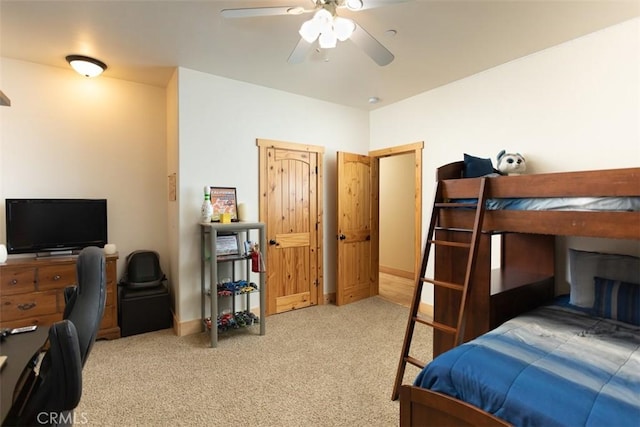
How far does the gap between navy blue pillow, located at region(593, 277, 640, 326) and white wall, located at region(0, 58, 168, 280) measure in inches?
170

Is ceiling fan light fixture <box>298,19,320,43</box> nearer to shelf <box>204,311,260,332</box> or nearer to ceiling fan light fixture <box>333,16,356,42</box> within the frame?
ceiling fan light fixture <box>333,16,356,42</box>

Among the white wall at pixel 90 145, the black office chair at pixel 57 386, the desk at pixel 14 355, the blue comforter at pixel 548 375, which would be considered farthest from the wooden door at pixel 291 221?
the black office chair at pixel 57 386

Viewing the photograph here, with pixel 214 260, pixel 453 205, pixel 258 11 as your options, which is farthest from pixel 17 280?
pixel 453 205

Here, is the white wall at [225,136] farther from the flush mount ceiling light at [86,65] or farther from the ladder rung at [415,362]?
the ladder rung at [415,362]

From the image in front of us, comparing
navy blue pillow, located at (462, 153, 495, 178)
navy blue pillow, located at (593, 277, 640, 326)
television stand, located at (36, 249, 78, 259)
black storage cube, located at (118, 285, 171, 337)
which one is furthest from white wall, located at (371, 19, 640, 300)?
television stand, located at (36, 249, 78, 259)

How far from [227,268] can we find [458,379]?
2.71 metres

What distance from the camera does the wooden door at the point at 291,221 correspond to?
3.85 m

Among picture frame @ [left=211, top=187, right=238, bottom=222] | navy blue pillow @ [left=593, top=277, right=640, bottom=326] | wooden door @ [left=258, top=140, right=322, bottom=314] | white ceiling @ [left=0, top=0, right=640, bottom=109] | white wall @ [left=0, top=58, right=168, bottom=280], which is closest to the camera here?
navy blue pillow @ [left=593, top=277, right=640, bottom=326]

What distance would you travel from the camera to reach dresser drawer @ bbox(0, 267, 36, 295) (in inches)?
107

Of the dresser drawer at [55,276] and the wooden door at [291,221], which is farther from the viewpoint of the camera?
the wooden door at [291,221]

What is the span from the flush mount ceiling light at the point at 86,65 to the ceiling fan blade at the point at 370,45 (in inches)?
105

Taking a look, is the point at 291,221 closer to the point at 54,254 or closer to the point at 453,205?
the point at 453,205

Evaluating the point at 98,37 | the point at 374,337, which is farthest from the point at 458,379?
the point at 98,37

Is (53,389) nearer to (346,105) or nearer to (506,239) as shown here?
(506,239)
